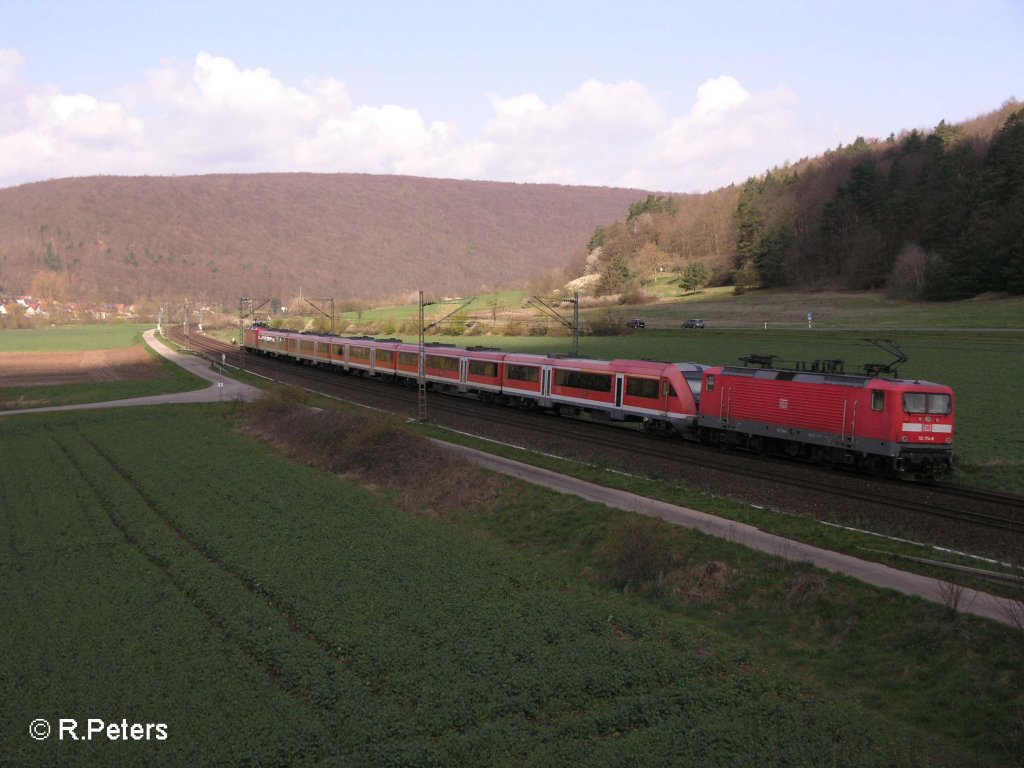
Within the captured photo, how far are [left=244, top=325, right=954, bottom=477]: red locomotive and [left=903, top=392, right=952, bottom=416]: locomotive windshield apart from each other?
33mm

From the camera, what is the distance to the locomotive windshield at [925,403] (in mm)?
27672

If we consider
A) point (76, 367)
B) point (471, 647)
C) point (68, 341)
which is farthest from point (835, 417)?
point (68, 341)

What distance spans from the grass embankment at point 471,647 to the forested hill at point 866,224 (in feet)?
276

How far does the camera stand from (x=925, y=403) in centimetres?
2783

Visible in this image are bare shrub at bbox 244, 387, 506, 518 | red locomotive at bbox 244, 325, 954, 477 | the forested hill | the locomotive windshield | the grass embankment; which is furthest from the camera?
the forested hill

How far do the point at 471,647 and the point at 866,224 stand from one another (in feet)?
388

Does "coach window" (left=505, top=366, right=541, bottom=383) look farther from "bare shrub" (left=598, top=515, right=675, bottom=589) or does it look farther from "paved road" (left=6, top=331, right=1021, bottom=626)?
"bare shrub" (left=598, top=515, right=675, bottom=589)

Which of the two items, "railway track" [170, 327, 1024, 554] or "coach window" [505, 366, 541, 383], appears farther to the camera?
"coach window" [505, 366, 541, 383]

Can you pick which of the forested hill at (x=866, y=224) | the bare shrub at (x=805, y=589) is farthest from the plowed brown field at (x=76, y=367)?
the bare shrub at (x=805, y=589)

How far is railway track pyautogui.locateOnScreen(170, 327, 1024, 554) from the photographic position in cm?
2358

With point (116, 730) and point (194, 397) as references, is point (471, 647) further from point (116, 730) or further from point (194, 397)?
point (194, 397)

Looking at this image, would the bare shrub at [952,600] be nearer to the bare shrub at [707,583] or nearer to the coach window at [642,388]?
the bare shrub at [707,583]

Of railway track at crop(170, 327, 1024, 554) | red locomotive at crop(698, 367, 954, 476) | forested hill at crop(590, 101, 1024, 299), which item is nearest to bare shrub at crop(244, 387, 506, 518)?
railway track at crop(170, 327, 1024, 554)

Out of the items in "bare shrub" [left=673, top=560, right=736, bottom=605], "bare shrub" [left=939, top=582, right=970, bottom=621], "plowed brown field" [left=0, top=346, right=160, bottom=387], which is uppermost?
"bare shrub" [left=939, top=582, right=970, bottom=621]
